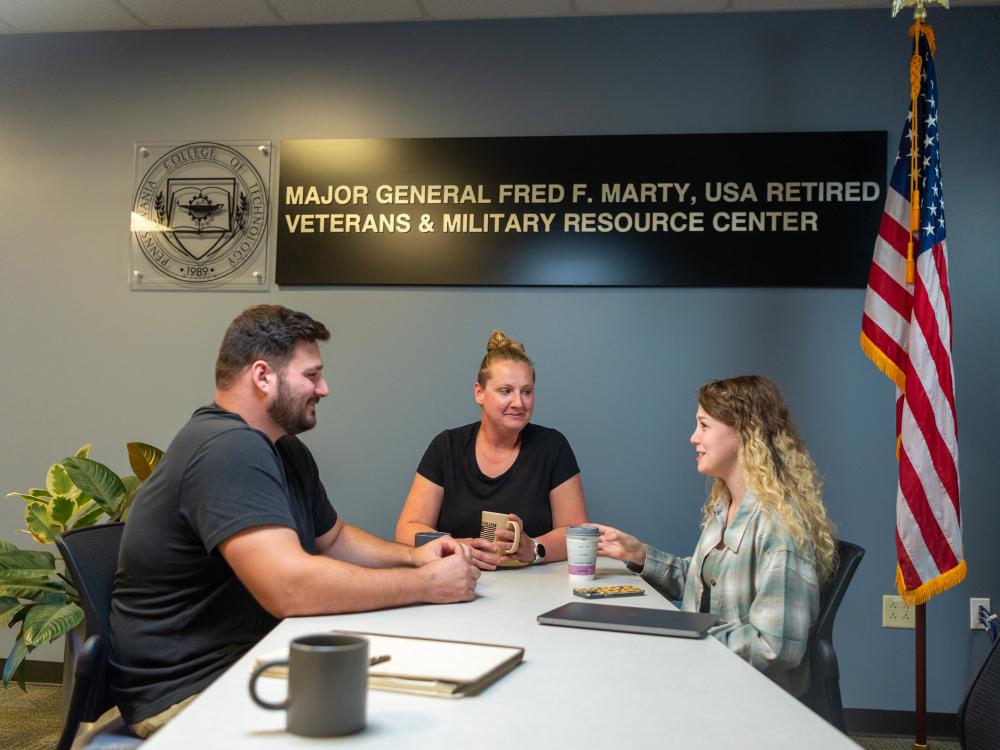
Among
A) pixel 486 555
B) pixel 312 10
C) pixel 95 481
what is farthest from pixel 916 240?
pixel 95 481

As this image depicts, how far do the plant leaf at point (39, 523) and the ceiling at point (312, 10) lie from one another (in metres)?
1.93

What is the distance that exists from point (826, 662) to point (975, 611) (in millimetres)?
1665

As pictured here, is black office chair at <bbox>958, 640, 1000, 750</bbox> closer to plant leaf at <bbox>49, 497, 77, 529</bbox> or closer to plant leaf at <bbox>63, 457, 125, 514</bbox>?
plant leaf at <bbox>63, 457, 125, 514</bbox>

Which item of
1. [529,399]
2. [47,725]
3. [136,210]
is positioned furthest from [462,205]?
[47,725]

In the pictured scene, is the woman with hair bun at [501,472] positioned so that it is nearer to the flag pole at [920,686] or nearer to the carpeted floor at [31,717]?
the flag pole at [920,686]

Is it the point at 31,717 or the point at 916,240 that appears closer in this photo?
the point at 916,240

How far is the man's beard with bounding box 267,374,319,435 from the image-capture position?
5.89 ft

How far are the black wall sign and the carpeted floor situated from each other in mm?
1783

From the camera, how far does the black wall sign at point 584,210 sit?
3256 millimetres

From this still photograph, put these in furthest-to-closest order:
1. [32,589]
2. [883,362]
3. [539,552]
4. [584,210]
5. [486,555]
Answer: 1. [584,210]
2. [883,362]
3. [32,589]
4. [539,552]
5. [486,555]

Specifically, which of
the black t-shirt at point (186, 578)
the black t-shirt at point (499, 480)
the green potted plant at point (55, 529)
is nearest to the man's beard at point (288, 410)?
the black t-shirt at point (186, 578)

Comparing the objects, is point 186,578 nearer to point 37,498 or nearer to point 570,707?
point 570,707

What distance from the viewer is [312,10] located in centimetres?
340

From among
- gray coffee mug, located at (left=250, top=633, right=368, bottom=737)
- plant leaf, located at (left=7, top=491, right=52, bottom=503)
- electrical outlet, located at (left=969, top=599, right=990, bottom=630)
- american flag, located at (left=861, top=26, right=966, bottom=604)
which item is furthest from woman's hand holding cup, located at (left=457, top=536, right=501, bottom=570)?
electrical outlet, located at (left=969, top=599, right=990, bottom=630)
